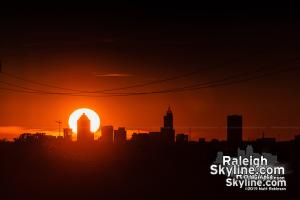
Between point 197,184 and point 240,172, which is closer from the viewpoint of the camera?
point 240,172

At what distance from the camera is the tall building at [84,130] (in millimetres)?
131238

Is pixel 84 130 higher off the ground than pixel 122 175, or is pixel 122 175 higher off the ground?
pixel 84 130

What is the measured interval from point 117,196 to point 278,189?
18121 millimetres

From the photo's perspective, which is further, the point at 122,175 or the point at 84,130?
the point at 84,130

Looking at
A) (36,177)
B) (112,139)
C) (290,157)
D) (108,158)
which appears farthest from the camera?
(112,139)

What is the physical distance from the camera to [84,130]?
13600 centimetres

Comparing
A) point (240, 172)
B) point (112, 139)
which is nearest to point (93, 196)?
point (240, 172)

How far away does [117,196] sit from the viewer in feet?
227

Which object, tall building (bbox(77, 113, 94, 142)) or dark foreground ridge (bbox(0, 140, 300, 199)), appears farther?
tall building (bbox(77, 113, 94, 142))

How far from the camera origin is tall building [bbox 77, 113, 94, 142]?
131 metres

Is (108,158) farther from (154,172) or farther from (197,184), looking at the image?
(197,184)

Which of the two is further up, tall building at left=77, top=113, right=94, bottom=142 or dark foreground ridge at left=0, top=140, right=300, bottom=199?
tall building at left=77, top=113, right=94, bottom=142

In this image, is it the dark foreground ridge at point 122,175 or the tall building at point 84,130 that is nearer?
the dark foreground ridge at point 122,175

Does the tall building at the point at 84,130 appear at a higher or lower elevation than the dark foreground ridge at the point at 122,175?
higher
